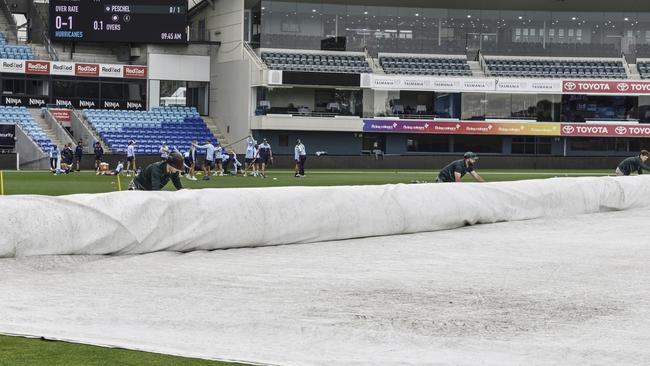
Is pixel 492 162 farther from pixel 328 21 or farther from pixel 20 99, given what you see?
pixel 20 99

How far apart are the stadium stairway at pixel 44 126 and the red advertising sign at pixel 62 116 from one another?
83 centimetres

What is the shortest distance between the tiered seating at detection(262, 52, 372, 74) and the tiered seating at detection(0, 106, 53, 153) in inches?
573

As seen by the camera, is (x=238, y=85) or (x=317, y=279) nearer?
(x=317, y=279)

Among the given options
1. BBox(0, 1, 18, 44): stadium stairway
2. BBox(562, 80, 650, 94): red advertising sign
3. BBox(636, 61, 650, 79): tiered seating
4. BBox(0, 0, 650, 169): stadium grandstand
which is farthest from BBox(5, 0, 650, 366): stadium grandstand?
BBox(636, 61, 650, 79): tiered seating

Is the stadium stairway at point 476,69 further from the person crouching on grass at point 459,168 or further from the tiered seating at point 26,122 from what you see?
the person crouching on grass at point 459,168

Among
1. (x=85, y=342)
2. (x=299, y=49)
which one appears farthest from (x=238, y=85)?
(x=85, y=342)

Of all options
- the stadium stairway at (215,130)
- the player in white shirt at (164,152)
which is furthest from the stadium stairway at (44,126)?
the stadium stairway at (215,130)

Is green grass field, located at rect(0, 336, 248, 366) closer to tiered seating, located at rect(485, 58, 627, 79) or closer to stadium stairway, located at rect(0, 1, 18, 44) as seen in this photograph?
stadium stairway, located at rect(0, 1, 18, 44)

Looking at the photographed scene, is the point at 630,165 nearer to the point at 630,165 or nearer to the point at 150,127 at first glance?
the point at 630,165

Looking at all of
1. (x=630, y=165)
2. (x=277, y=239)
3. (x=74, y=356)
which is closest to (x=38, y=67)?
(x=630, y=165)

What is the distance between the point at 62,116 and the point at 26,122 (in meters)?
3.89

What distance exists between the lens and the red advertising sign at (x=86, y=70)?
6059cm

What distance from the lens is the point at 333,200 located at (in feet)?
53.4

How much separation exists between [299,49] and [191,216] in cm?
5037
